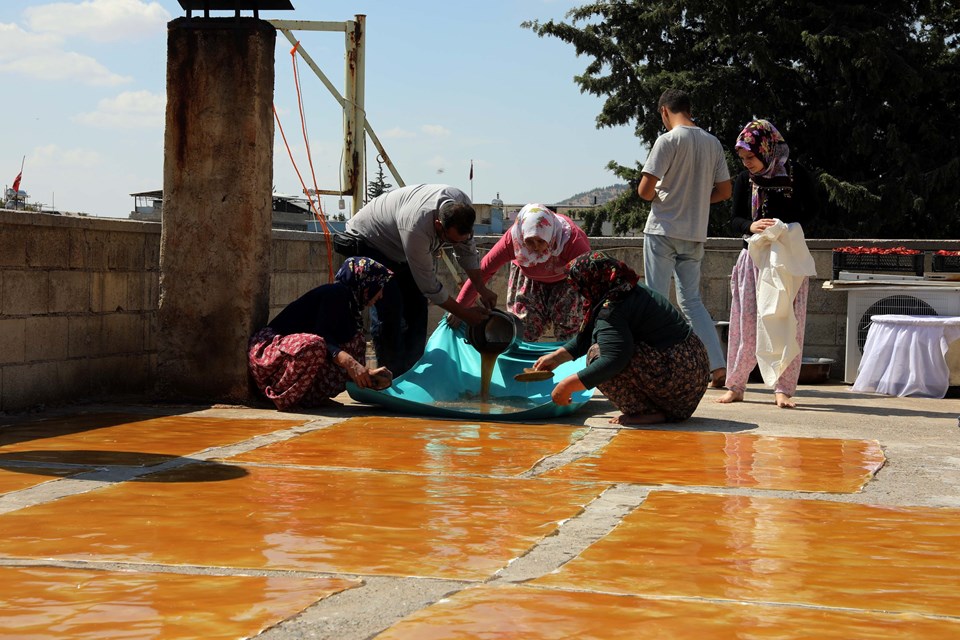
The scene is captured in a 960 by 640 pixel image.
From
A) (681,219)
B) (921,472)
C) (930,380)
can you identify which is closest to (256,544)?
(921,472)

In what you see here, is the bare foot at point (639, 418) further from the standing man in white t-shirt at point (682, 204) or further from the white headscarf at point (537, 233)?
the white headscarf at point (537, 233)

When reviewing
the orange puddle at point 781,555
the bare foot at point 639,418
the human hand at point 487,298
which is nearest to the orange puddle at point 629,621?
the orange puddle at point 781,555

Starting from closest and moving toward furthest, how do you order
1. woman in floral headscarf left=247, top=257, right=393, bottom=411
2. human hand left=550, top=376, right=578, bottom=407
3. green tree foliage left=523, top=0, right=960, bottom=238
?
human hand left=550, top=376, right=578, bottom=407 < woman in floral headscarf left=247, top=257, right=393, bottom=411 < green tree foliage left=523, top=0, right=960, bottom=238

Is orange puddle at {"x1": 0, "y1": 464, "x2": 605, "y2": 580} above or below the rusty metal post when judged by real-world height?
below

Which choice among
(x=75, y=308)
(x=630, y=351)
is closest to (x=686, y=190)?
(x=630, y=351)

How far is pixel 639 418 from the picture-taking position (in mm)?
6684

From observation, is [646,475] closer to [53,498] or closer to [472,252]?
[53,498]

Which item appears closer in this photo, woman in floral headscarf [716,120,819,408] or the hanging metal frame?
woman in floral headscarf [716,120,819,408]

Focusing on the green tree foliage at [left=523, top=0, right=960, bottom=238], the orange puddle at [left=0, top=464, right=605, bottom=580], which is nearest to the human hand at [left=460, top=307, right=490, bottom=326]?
the orange puddle at [left=0, top=464, right=605, bottom=580]

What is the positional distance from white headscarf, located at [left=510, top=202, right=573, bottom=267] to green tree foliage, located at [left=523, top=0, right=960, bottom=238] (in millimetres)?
23005

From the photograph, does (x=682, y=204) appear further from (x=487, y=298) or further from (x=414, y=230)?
(x=414, y=230)

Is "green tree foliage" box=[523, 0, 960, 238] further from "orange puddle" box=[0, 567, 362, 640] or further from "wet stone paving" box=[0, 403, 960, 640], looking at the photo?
"orange puddle" box=[0, 567, 362, 640]

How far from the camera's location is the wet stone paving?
113 inches

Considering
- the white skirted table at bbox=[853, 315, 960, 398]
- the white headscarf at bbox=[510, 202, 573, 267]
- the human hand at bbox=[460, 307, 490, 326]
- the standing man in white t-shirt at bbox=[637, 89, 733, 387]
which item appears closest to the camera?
the human hand at bbox=[460, 307, 490, 326]
